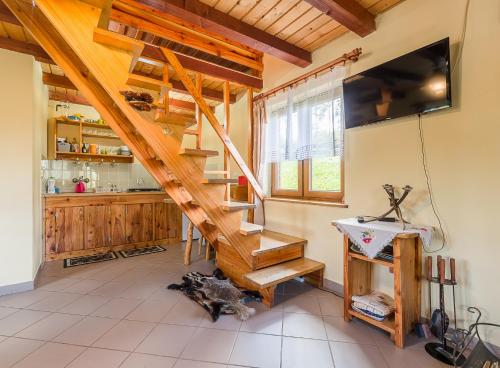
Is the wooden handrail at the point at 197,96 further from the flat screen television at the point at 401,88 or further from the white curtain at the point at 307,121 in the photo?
the flat screen television at the point at 401,88

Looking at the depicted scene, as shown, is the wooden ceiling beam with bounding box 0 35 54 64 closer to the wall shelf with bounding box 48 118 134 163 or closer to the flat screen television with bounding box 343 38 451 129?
the wall shelf with bounding box 48 118 134 163

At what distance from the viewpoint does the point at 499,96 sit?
156 cm

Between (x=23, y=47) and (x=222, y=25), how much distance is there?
2.01 m

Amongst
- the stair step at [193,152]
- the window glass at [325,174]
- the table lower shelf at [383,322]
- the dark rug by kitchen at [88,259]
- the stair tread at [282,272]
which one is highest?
the stair step at [193,152]

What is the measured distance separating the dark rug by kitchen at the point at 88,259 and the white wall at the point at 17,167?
0.77 meters

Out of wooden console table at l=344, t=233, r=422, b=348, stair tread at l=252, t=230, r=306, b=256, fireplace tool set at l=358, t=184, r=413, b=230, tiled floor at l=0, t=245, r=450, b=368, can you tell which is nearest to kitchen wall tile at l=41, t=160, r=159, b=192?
tiled floor at l=0, t=245, r=450, b=368

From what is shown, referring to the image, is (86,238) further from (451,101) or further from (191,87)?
(451,101)

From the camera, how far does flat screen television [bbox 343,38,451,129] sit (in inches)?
67.9

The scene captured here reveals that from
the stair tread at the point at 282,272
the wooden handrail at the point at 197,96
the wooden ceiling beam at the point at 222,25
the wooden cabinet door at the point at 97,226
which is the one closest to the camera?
the wooden ceiling beam at the point at 222,25

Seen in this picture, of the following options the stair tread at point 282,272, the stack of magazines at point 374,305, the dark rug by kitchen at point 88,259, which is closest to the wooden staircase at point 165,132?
the stair tread at point 282,272

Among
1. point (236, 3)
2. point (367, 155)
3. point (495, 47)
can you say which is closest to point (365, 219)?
point (367, 155)

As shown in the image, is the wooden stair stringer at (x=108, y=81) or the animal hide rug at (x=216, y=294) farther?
the animal hide rug at (x=216, y=294)

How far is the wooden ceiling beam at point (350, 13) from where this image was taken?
73.8 inches

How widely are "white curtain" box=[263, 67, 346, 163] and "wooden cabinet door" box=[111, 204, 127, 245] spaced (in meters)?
2.45
